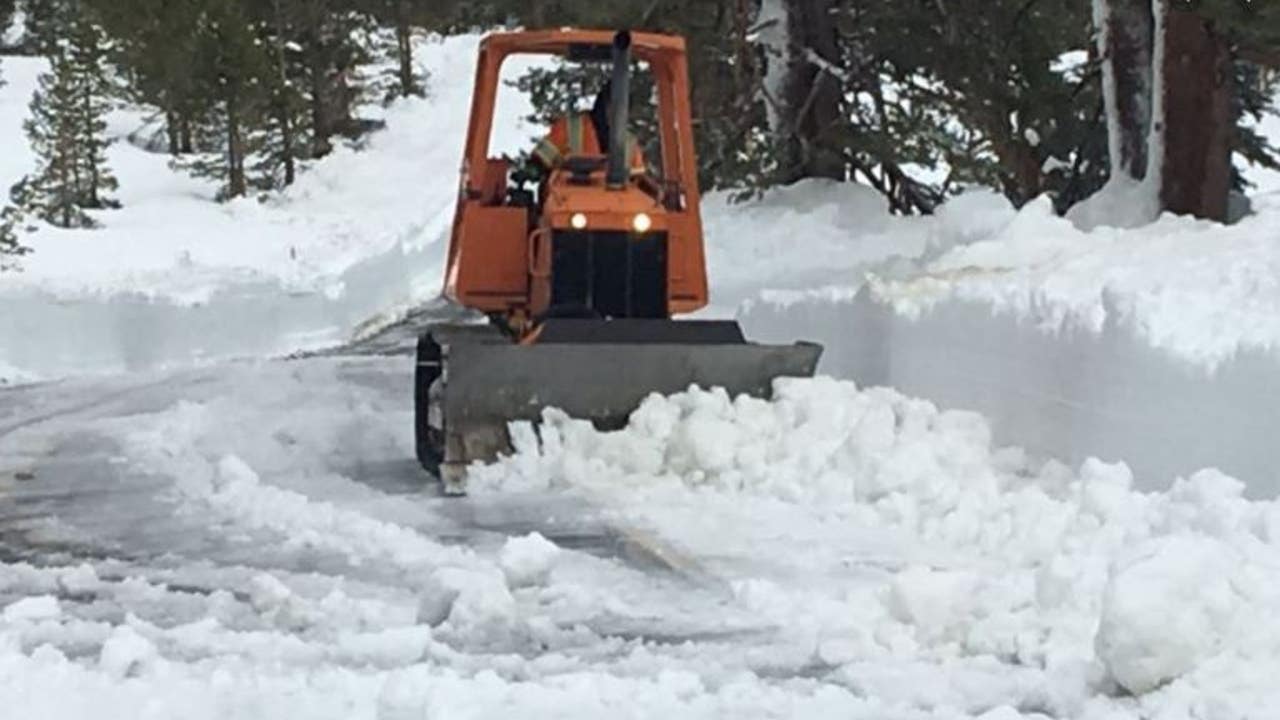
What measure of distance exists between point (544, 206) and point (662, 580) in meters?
3.59

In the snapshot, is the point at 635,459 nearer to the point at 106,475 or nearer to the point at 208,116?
the point at 106,475

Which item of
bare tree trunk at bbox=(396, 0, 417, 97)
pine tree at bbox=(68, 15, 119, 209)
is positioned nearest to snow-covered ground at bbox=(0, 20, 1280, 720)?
pine tree at bbox=(68, 15, 119, 209)

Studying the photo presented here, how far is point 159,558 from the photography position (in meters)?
7.09

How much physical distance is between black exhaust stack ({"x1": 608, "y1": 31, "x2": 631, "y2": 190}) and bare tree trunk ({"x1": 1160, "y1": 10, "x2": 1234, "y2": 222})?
429 centimetres

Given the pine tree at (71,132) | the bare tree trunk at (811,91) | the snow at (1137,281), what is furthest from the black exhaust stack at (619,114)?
the pine tree at (71,132)

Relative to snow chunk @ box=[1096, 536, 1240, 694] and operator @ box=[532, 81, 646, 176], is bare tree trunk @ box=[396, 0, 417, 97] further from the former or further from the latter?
snow chunk @ box=[1096, 536, 1240, 694]

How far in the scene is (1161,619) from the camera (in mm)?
4598

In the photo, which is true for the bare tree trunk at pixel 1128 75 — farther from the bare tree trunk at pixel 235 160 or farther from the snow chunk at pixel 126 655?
the bare tree trunk at pixel 235 160

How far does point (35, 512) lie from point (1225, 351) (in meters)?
5.51

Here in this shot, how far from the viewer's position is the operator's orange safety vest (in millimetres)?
9891

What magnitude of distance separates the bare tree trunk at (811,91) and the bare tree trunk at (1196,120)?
6229 mm

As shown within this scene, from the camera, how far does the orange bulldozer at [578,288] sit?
27.8 ft

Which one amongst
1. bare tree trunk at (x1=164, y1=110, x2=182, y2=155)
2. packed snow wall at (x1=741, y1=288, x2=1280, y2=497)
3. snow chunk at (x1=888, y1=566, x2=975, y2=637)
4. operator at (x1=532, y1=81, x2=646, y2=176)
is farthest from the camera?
bare tree trunk at (x1=164, y1=110, x2=182, y2=155)

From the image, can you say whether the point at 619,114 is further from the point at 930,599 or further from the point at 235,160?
the point at 235,160
